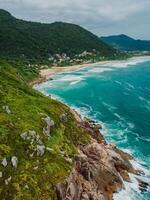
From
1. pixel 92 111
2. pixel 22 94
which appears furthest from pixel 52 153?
pixel 92 111

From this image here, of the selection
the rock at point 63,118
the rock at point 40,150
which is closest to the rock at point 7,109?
the rock at point 40,150

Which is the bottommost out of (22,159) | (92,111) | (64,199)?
(92,111)

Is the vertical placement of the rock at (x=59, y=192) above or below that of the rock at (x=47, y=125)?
below

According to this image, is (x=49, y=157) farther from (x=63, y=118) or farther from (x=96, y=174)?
(x=63, y=118)

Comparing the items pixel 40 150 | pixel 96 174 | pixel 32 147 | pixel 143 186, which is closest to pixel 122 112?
pixel 143 186

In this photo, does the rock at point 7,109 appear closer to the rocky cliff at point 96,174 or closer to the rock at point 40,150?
the rock at point 40,150

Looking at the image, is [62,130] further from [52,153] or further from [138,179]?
[138,179]
